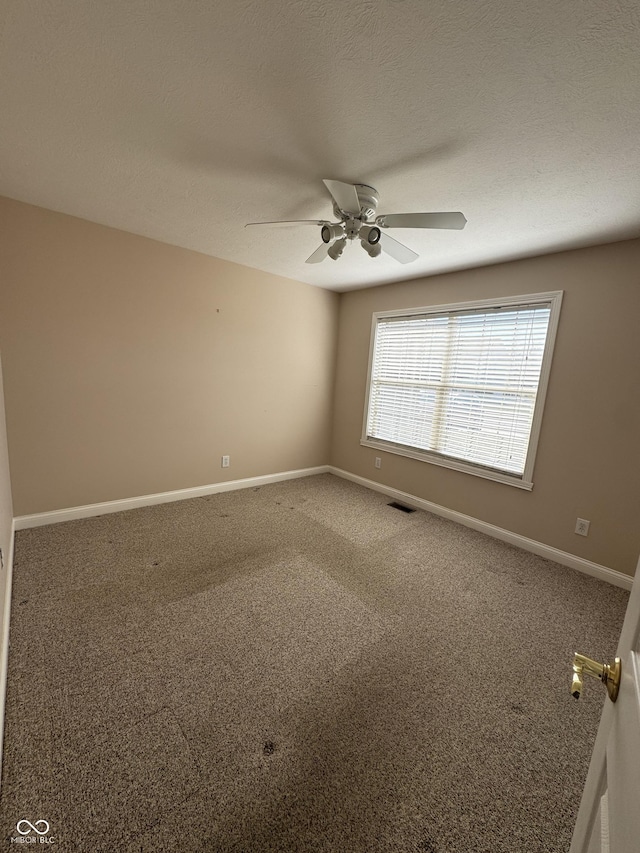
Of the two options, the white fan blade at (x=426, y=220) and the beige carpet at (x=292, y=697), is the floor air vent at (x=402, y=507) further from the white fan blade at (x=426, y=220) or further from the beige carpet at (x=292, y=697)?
the white fan blade at (x=426, y=220)

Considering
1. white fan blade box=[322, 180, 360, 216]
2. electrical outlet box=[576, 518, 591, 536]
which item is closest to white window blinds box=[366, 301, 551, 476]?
electrical outlet box=[576, 518, 591, 536]

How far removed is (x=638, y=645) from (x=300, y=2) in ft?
5.87

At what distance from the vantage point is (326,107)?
1402 mm

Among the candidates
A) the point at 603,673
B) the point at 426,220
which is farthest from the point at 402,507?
the point at 603,673

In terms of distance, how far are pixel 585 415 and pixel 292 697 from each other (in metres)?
2.72

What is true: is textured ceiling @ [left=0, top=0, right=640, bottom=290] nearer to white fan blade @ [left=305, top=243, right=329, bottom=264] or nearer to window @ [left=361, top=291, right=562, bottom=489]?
white fan blade @ [left=305, top=243, right=329, bottom=264]

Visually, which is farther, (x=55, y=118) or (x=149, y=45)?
(x=55, y=118)

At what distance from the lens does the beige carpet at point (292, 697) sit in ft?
3.50

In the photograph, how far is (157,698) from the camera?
4.67 ft

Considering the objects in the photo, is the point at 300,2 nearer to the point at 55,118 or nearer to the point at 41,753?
the point at 55,118

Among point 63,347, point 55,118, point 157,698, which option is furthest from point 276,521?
point 55,118

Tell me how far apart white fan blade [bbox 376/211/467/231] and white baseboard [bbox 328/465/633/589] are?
2.56m

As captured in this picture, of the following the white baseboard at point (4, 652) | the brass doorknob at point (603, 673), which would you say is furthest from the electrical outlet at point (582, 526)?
the white baseboard at point (4, 652)

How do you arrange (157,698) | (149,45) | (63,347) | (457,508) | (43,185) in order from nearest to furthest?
1. (149,45)
2. (157,698)
3. (43,185)
4. (63,347)
5. (457,508)
